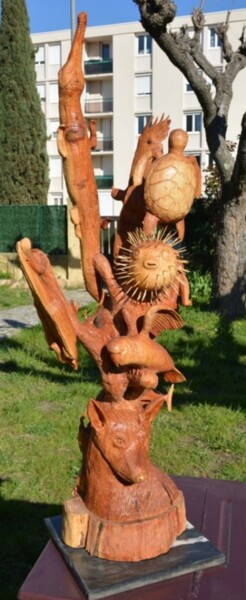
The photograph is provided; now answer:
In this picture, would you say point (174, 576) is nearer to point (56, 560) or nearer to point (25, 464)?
point (56, 560)

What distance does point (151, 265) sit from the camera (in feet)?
5.41

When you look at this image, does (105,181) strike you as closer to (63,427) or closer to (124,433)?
(63,427)

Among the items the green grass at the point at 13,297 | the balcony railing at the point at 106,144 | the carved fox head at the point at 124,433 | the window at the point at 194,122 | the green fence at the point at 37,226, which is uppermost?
the window at the point at 194,122

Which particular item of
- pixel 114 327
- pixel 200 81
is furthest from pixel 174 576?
pixel 200 81

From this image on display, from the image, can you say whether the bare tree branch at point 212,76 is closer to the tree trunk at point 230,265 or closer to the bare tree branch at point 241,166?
the bare tree branch at point 241,166

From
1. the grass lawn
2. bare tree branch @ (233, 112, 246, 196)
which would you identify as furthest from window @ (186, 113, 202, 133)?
the grass lawn

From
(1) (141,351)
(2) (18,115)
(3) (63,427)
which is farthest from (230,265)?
(2) (18,115)

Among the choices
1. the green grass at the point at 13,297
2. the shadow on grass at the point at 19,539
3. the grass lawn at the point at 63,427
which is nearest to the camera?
the shadow on grass at the point at 19,539

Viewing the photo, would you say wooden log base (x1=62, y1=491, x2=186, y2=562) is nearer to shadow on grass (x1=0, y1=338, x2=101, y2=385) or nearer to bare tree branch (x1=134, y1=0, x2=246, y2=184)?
shadow on grass (x1=0, y1=338, x2=101, y2=385)

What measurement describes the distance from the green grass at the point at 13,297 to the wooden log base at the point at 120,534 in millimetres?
8084

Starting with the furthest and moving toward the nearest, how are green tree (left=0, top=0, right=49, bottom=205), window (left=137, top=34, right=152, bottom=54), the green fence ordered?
1. window (left=137, top=34, right=152, bottom=54)
2. green tree (left=0, top=0, right=49, bottom=205)
3. the green fence

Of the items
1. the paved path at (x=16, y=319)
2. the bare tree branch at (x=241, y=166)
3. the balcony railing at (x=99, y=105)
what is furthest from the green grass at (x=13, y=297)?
the balcony railing at (x=99, y=105)

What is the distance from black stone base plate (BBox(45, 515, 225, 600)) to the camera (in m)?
1.63

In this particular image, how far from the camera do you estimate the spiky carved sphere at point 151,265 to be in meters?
1.66
